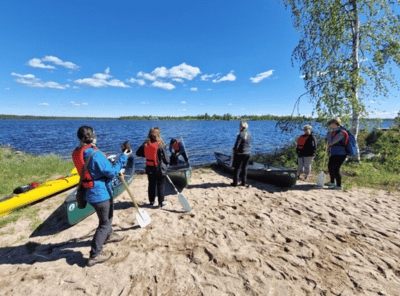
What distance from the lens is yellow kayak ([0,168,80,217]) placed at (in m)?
4.58

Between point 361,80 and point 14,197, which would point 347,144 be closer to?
point 361,80

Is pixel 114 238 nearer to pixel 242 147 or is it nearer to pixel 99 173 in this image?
pixel 99 173

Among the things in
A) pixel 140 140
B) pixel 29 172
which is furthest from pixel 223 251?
pixel 140 140

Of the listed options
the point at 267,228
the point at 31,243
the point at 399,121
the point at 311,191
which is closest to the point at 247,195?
the point at 267,228

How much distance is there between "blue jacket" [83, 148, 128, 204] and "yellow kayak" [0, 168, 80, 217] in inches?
160

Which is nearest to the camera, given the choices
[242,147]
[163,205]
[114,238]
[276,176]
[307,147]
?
[114,238]

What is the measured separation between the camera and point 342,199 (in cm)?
522

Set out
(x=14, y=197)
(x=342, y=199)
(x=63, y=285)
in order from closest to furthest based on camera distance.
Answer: (x=63, y=285), (x=14, y=197), (x=342, y=199)

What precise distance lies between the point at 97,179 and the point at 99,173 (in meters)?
0.10

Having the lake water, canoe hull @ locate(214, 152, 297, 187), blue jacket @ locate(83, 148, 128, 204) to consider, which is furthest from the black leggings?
blue jacket @ locate(83, 148, 128, 204)

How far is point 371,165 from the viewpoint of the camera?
27.9ft

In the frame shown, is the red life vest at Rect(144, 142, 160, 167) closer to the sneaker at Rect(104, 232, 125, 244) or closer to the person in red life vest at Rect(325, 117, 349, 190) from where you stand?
the sneaker at Rect(104, 232, 125, 244)

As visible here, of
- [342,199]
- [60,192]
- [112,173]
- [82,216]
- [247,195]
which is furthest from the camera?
[60,192]

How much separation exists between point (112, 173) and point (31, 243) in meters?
2.84
